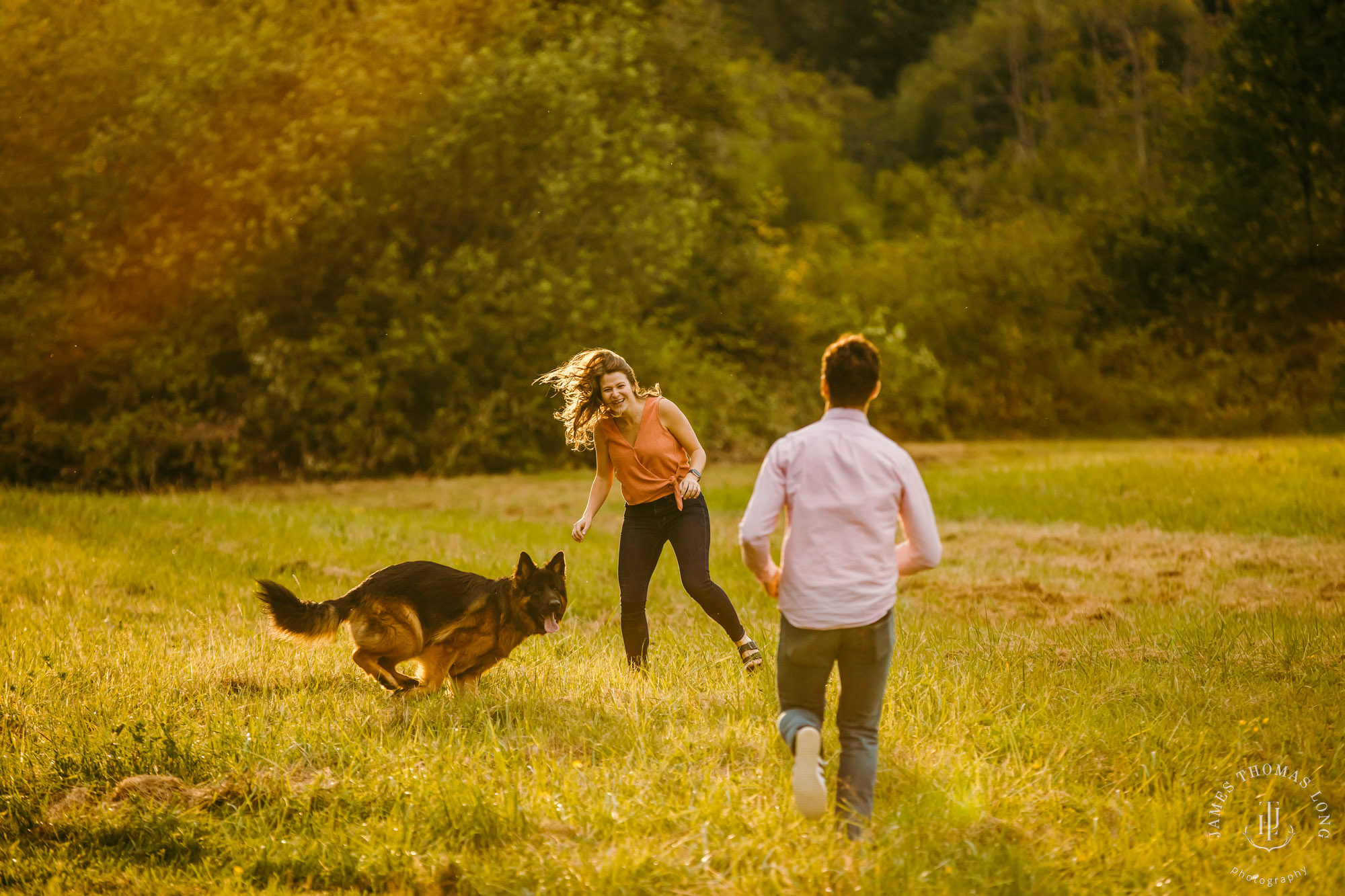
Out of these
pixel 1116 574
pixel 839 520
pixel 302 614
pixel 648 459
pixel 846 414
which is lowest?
pixel 1116 574

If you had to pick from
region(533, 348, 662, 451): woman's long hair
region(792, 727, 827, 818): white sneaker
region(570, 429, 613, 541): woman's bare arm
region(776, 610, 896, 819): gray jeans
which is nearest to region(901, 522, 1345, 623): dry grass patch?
region(570, 429, 613, 541): woman's bare arm

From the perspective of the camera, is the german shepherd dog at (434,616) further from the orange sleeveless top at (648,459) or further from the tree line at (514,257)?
the tree line at (514,257)

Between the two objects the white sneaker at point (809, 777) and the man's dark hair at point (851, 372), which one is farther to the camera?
the man's dark hair at point (851, 372)

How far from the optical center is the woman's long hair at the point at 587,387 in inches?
243

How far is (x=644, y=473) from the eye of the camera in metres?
6.22

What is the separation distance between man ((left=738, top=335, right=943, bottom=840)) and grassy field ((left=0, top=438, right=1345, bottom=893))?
422 millimetres

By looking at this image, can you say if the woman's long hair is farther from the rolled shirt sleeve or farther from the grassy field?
the rolled shirt sleeve

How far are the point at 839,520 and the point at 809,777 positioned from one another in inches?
34.3

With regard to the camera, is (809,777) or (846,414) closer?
(809,777)

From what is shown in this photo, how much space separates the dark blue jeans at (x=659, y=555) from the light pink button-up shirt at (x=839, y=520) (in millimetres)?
2211

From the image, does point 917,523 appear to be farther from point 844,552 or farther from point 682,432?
point 682,432

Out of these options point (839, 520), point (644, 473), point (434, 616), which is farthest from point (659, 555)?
point (839, 520)

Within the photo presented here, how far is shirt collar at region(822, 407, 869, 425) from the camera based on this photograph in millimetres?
4027

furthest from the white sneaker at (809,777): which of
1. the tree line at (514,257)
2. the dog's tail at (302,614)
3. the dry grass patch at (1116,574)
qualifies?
the tree line at (514,257)
